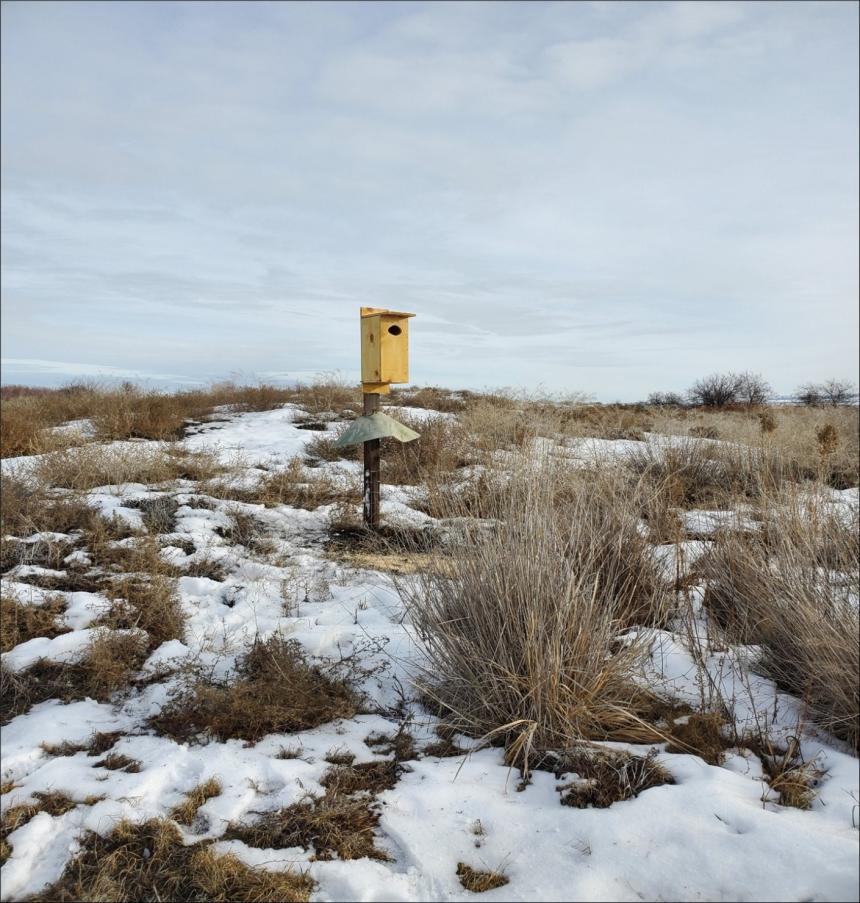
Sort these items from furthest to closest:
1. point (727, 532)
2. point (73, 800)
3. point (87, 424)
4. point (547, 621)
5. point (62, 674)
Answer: point (87, 424) < point (727, 532) < point (62, 674) < point (547, 621) < point (73, 800)

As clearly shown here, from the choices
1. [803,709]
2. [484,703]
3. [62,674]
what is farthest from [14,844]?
[803,709]

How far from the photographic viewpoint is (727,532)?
12.3 feet

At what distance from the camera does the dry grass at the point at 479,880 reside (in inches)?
73.4

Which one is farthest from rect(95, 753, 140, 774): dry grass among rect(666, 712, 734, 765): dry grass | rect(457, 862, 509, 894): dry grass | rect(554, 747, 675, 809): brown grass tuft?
rect(666, 712, 734, 765): dry grass

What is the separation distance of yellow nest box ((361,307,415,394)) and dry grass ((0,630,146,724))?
8.99 feet

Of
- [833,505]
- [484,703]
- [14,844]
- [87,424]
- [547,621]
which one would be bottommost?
[14,844]

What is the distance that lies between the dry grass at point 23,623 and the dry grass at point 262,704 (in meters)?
1.11

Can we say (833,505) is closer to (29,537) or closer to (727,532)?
(727,532)

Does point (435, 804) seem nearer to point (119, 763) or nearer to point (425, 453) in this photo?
point (119, 763)

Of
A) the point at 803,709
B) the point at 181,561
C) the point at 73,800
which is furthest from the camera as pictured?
the point at 181,561

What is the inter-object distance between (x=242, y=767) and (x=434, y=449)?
5.55m

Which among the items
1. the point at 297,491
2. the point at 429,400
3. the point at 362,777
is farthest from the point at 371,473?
the point at 429,400

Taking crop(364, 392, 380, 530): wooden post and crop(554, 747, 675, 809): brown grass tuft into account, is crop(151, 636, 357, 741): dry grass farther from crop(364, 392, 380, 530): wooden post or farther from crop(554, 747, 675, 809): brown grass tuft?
crop(364, 392, 380, 530): wooden post

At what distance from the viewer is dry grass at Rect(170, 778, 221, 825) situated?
2.27 metres
